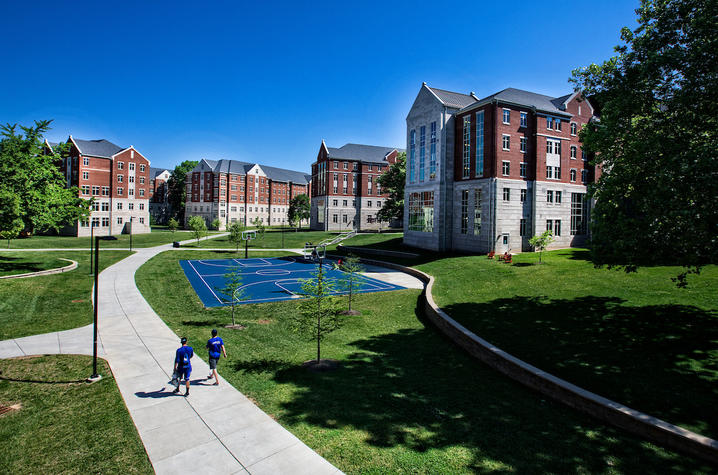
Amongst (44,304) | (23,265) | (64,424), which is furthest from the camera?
(23,265)

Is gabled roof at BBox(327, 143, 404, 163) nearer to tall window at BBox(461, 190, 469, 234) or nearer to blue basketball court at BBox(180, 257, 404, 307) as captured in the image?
blue basketball court at BBox(180, 257, 404, 307)

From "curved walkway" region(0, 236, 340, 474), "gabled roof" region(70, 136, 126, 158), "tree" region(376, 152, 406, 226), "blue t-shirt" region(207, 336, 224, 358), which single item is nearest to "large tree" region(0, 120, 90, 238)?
"curved walkway" region(0, 236, 340, 474)

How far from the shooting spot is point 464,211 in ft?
130

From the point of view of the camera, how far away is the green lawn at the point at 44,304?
16.2m

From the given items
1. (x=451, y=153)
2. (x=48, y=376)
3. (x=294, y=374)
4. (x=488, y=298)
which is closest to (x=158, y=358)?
(x=48, y=376)

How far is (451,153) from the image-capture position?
40750mm

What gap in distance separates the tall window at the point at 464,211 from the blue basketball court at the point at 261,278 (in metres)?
14.6

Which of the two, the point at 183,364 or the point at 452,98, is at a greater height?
the point at 452,98

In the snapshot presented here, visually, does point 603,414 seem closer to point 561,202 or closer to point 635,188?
point 635,188

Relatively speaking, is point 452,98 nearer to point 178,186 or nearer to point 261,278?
point 261,278

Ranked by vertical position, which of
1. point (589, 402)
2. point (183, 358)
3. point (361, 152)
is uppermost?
point (361, 152)

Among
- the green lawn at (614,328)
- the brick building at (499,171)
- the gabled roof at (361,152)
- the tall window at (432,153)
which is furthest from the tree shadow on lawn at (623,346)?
the gabled roof at (361,152)

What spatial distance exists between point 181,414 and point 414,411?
5919 mm

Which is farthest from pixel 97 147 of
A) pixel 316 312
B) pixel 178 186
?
pixel 316 312
